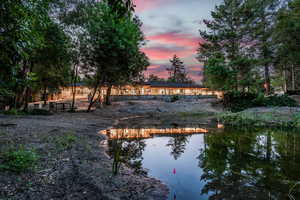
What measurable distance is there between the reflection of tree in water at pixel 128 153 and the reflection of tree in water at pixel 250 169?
2.04m

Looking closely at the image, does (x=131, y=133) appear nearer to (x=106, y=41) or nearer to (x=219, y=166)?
(x=219, y=166)

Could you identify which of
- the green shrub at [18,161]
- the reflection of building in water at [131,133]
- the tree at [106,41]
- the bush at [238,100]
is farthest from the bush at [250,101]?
the green shrub at [18,161]

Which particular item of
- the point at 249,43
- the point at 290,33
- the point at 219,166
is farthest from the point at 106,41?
the point at 249,43

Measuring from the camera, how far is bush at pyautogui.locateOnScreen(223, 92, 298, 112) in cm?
1842

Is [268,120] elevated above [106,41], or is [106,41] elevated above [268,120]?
[106,41]

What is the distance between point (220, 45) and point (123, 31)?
1990 centimetres

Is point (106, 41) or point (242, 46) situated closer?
point (106, 41)

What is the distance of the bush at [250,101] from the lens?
1842cm

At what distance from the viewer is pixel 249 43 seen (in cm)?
2488

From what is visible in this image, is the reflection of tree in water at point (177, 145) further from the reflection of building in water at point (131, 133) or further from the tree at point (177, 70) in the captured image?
the tree at point (177, 70)

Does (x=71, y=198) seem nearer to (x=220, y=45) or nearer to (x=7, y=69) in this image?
(x=7, y=69)

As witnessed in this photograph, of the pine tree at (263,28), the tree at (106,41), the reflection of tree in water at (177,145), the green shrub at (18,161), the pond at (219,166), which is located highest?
the pine tree at (263,28)

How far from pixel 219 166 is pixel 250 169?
81 centimetres

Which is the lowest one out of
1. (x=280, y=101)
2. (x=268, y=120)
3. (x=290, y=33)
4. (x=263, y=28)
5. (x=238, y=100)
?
(x=268, y=120)
